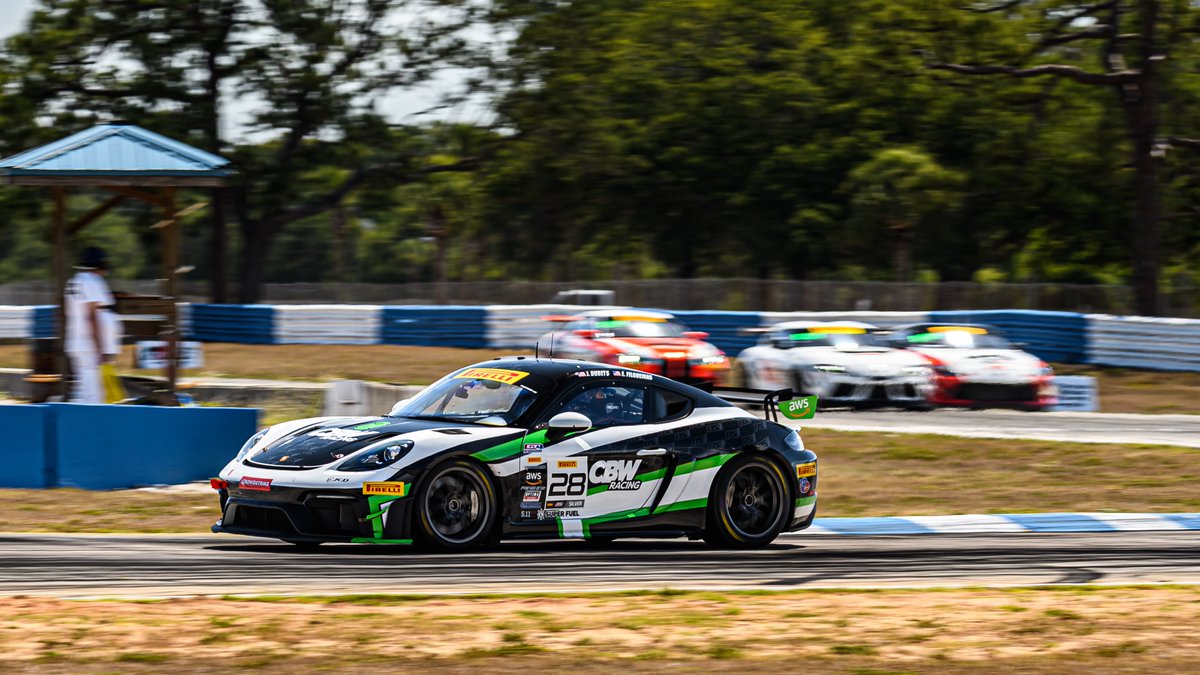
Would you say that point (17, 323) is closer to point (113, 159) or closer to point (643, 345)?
point (643, 345)

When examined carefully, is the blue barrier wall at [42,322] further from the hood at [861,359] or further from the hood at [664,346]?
the hood at [861,359]

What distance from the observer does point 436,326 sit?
29.4m

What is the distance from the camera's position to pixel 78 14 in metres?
34.9

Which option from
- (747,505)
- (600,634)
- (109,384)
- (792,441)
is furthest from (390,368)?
(600,634)

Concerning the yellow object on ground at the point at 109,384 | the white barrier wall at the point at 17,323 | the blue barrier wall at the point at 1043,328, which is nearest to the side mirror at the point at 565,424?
the yellow object on ground at the point at 109,384

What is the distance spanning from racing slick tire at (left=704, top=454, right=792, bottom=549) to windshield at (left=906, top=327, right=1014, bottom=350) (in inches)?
451

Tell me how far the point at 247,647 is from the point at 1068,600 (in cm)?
A: 409

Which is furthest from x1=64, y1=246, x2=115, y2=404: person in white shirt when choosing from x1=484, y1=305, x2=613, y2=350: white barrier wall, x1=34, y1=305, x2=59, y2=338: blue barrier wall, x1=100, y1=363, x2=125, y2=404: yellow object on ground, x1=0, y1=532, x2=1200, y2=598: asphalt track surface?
x1=34, y1=305, x2=59, y2=338: blue barrier wall

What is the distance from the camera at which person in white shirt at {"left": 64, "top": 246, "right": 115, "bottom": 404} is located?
45.2ft

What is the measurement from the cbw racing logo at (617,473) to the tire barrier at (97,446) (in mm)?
4208

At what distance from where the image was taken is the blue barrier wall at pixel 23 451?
11.8 meters

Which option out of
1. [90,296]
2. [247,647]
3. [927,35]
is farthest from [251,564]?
[927,35]

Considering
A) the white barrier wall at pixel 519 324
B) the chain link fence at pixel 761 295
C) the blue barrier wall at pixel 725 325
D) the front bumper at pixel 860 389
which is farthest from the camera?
the chain link fence at pixel 761 295

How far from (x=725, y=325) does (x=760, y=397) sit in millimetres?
16790
